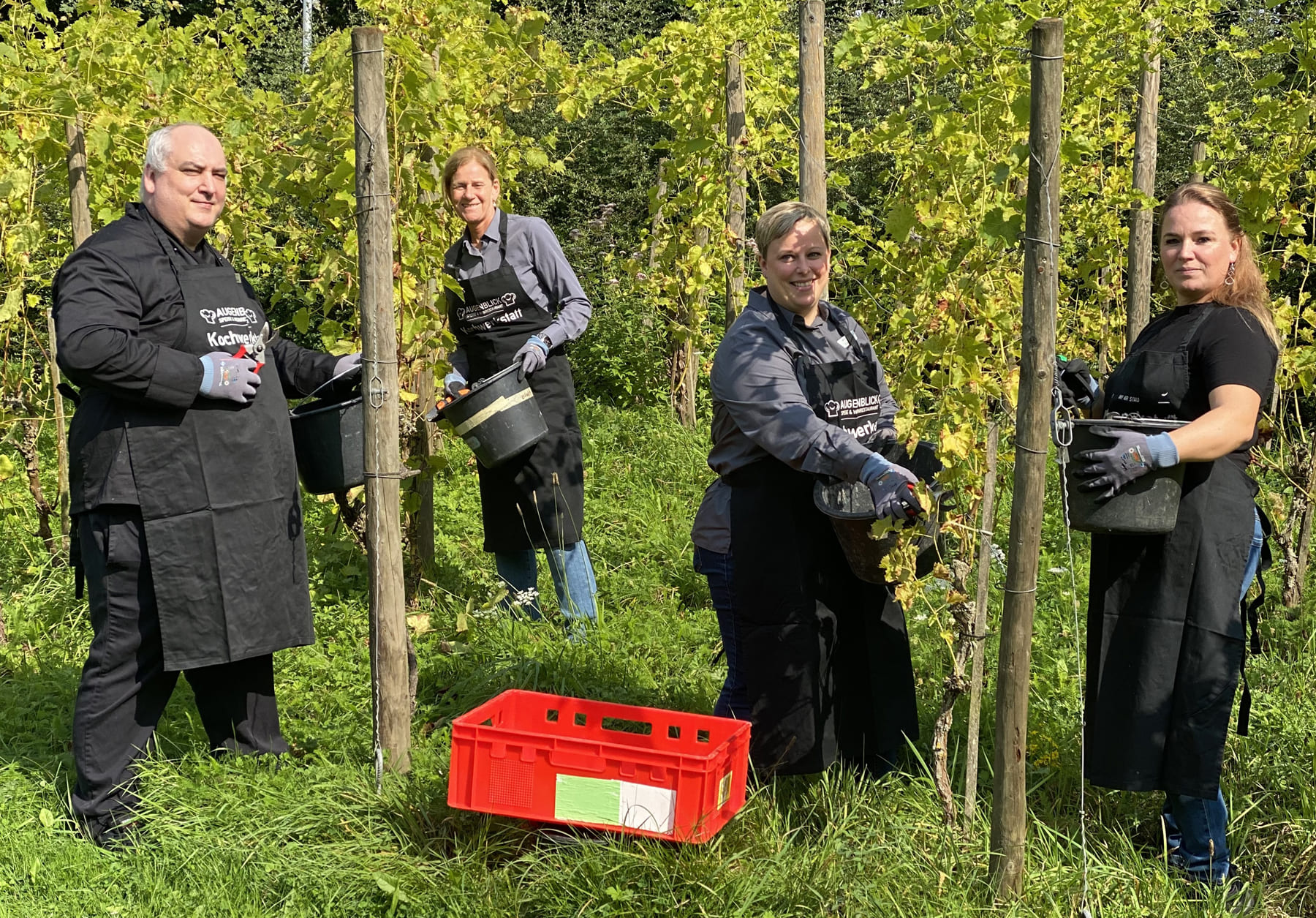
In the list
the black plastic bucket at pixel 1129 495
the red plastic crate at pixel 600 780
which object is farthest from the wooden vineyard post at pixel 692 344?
the red plastic crate at pixel 600 780

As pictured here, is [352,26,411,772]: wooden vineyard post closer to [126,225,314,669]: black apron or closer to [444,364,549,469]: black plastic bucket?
[126,225,314,669]: black apron

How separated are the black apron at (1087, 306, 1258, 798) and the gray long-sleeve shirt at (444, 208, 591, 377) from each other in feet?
7.56

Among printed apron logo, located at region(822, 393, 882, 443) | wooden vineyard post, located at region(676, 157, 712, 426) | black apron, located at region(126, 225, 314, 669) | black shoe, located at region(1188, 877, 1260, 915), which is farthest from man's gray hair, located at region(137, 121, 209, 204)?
wooden vineyard post, located at region(676, 157, 712, 426)

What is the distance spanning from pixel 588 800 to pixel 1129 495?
135 centimetres

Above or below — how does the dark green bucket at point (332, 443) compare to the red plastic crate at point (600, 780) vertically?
above

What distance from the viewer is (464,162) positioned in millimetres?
4426

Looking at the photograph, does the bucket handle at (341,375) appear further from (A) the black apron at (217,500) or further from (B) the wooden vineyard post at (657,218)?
(B) the wooden vineyard post at (657,218)

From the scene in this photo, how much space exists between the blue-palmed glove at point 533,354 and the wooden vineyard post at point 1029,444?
2.25 m

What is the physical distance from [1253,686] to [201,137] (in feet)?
12.0

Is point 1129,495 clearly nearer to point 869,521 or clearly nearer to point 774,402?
point 869,521

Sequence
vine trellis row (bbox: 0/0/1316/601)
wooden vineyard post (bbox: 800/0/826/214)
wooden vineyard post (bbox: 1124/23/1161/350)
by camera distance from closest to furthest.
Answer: vine trellis row (bbox: 0/0/1316/601)
wooden vineyard post (bbox: 800/0/826/214)
wooden vineyard post (bbox: 1124/23/1161/350)

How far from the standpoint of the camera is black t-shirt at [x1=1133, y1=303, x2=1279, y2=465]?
8.71 ft

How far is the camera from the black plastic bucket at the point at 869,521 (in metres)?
2.77

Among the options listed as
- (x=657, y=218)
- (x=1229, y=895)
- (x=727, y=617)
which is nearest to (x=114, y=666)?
(x=727, y=617)
